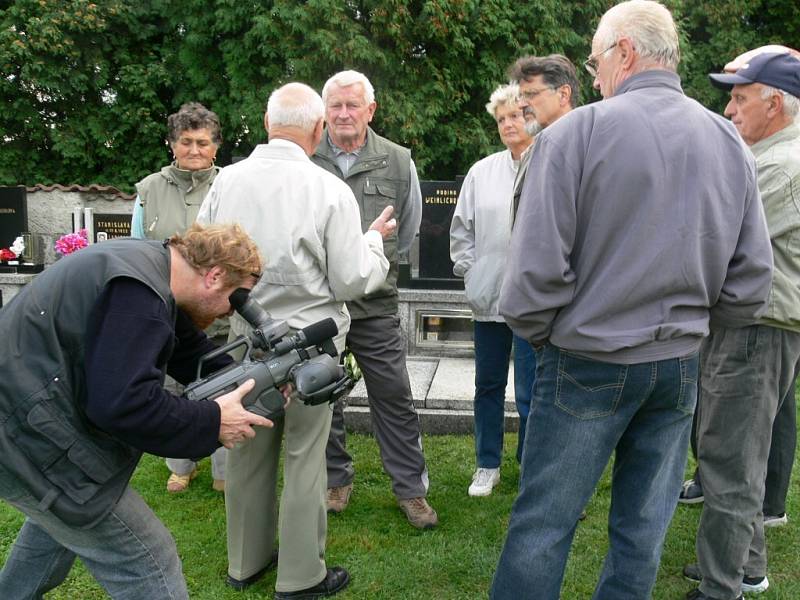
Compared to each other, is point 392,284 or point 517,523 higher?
point 392,284

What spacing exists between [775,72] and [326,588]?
260cm

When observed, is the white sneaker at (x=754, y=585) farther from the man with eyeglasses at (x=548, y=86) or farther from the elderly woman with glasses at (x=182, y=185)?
the elderly woman with glasses at (x=182, y=185)

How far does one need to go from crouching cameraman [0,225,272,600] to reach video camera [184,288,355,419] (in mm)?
88

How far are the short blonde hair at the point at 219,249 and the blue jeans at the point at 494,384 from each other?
2.01m

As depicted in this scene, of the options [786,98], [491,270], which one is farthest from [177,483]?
[786,98]

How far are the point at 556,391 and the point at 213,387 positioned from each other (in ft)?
3.27

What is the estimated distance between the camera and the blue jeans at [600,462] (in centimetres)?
219

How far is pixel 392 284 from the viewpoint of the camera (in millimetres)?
3781

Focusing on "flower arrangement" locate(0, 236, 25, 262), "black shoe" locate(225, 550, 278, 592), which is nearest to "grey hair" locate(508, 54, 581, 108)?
"black shoe" locate(225, 550, 278, 592)

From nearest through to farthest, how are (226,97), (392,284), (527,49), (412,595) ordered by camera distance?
1. (412,595)
2. (392,284)
3. (527,49)
4. (226,97)

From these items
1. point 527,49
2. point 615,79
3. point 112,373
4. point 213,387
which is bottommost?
point 213,387

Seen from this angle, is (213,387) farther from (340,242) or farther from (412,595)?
(412,595)

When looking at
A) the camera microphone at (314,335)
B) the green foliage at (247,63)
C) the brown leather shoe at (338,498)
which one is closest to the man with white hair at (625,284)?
the camera microphone at (314,335)

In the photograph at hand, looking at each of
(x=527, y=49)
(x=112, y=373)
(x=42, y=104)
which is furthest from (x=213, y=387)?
(x=42, y=104)
